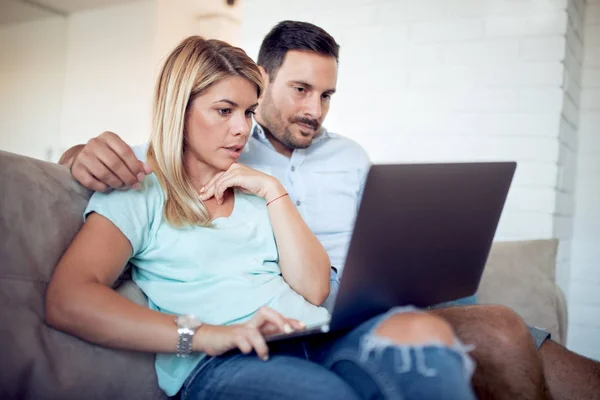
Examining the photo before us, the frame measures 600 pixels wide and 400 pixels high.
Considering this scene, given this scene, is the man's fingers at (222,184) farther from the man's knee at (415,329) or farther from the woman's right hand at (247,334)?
the man's knee at (415,329)

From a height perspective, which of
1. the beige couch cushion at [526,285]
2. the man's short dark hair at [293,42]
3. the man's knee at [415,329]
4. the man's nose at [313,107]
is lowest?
the beige couch cushion at [526,285]

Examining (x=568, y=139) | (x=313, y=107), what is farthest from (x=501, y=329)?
(x=568, y=139)

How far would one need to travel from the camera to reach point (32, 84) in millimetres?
4219

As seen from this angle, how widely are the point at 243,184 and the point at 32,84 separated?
3.70 meters

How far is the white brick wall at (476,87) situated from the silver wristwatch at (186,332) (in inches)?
57.4

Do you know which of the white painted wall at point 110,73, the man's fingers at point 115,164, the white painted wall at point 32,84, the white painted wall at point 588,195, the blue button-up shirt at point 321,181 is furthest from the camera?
the white painted wall at point 32,84

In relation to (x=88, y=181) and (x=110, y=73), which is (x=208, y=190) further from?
(x=110, y=73)

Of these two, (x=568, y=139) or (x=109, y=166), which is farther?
(x=568, y=139)

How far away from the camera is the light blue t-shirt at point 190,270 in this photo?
3.19 ft

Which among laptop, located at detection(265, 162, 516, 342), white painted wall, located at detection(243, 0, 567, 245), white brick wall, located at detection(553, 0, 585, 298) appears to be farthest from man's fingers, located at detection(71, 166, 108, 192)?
white brick wall, located at detection(553, 0, 585, 298)

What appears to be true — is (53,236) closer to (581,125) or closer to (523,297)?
(523,297)

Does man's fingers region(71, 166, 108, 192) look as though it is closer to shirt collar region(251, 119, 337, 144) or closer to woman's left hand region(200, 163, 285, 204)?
woman's left hand region(200, 163, 285, 204)

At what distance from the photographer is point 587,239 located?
2.31m

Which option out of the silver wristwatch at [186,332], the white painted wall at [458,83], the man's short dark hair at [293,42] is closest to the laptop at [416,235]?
the silver wristwatch at [186,332]
